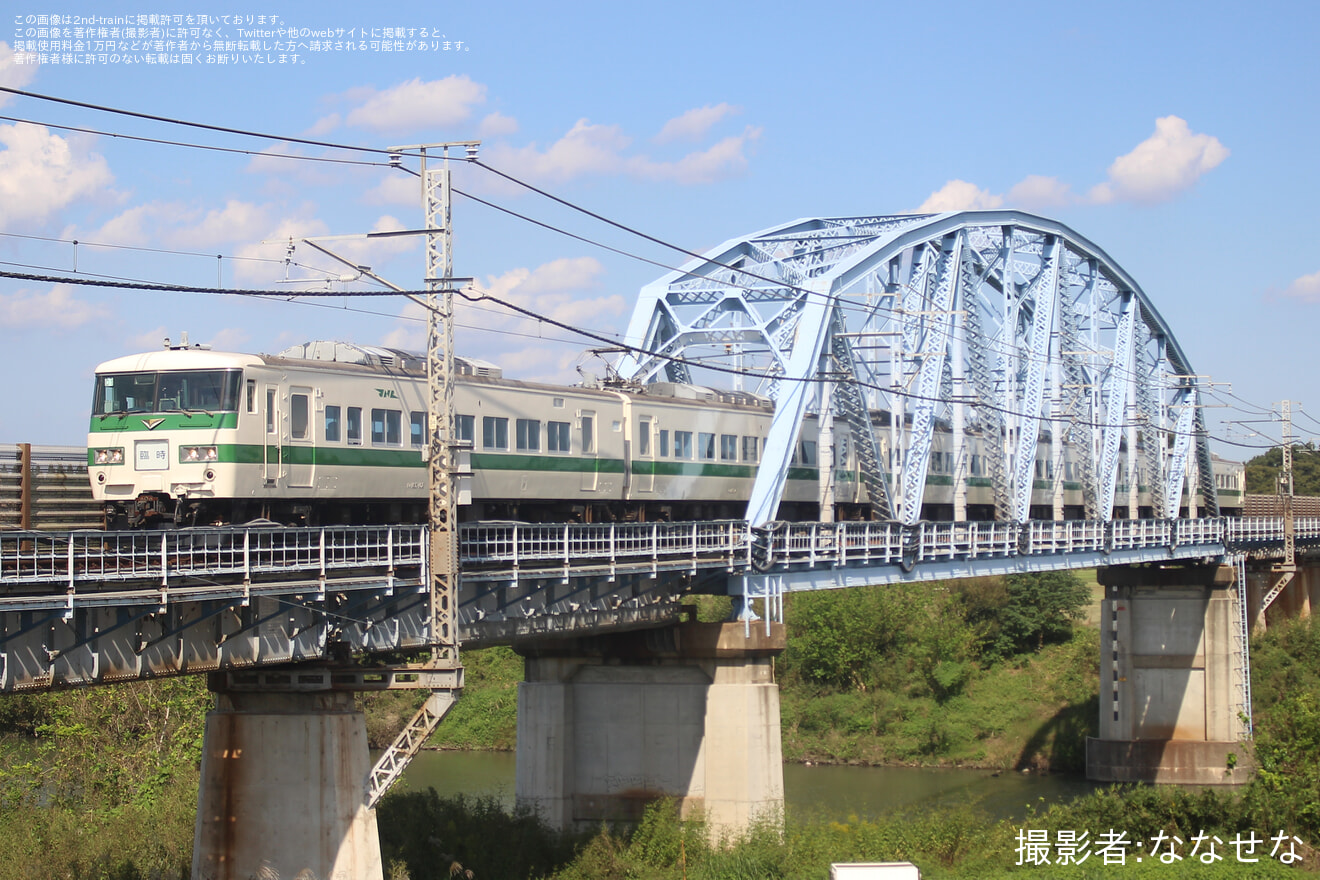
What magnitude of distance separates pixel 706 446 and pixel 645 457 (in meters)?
3.05

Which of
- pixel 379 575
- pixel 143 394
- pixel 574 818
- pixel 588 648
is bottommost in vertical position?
pixel 574 818

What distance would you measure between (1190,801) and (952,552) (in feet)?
28.2

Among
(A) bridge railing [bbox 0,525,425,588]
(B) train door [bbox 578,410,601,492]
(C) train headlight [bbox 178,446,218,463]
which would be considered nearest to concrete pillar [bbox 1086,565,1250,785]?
(B) train door [bbox 578,410,601,492]

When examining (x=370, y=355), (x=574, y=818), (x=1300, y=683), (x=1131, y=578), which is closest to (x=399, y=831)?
(x=574, y=818)

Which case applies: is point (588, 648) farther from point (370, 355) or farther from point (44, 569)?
point (44, 569)

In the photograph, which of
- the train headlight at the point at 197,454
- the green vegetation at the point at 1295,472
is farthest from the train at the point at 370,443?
the green vegetation at the point at 1295,472

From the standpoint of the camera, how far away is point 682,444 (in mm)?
34500

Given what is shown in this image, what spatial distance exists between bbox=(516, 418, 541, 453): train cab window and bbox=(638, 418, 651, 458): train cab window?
3.70 metres

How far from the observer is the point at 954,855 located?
3023cm

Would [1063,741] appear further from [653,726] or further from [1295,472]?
[1295,472]

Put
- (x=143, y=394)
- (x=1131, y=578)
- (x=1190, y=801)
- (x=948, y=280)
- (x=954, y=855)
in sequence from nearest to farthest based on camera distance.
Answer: (x=143, y=394) → (x=954, y=855) → (x=1190, y=801) → (x=948, y=280) → (x=1131, y=578)

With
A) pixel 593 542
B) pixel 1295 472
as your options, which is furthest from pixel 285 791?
pixel 1295 472

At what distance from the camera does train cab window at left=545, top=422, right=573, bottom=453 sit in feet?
98.5

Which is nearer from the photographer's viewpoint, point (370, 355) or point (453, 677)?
point (453, 677)
